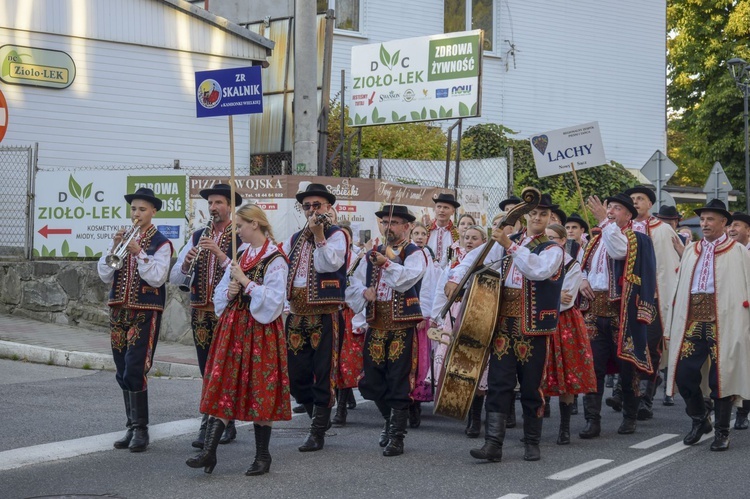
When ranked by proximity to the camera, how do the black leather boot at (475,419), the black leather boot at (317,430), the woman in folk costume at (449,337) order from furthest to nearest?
1. the black leather boot at (475,419)
2. the woman in folk costume at (449,337)
3. the black leather boot at (317,430)

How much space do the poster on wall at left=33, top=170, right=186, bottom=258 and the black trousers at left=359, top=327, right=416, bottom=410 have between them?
6499 mm

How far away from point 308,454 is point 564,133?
24.5 feet

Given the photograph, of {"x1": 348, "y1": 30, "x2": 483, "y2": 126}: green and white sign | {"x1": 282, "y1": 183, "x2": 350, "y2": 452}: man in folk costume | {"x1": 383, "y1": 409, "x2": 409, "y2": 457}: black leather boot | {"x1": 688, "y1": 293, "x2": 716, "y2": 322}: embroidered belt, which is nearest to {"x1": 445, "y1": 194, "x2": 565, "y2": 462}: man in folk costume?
{"x1": 383, "y1": 409, "x2": 409, "y2": 457}: black leather boot

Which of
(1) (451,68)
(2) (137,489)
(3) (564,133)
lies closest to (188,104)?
(1) (451,68)

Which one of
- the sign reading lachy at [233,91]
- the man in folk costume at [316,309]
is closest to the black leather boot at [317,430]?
the man in folk costume at [316,309]

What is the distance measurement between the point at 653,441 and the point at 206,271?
12.8 ft

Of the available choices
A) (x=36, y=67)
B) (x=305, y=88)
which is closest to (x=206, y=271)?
(x=305, y=88)

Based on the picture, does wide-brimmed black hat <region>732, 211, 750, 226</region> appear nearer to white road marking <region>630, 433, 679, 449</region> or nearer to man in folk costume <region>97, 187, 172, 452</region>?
white road marking <region>630, 433, 679, 449</region>

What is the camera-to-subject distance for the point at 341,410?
934 centimetres

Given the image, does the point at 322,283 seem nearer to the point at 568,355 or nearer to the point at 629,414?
the point at 568,355

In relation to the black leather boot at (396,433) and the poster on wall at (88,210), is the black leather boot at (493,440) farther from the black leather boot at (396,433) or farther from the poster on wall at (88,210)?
the poster on wall at (88,210)

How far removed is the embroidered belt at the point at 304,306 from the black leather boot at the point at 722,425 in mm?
3153

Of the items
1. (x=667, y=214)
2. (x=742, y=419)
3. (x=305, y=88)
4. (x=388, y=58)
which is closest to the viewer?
(x=742, y=419)

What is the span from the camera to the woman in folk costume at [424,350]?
351 inches
